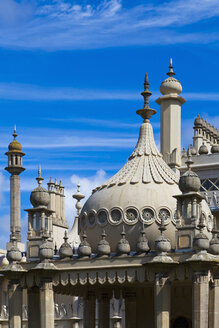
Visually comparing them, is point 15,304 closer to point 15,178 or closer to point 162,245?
point 162,245

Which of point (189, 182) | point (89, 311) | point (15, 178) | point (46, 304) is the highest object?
point (15, 178)

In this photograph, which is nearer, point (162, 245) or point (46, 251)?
point (162, 245)

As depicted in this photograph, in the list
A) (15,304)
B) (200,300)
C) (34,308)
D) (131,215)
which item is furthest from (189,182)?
(15,304)

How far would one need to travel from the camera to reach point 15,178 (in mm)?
80500

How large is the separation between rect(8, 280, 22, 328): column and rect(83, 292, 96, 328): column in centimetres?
420

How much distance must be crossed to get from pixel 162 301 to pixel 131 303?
5864 mm

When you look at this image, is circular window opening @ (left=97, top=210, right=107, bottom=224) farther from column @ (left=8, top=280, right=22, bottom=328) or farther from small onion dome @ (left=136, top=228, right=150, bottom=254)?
column @ (left=8, top=280, right=22, bottom=328)

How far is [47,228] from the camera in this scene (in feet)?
125

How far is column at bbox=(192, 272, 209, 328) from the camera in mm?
32875

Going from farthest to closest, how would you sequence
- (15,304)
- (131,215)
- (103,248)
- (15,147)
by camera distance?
(15,147)
(15,304)
(131,215)
(103,248)

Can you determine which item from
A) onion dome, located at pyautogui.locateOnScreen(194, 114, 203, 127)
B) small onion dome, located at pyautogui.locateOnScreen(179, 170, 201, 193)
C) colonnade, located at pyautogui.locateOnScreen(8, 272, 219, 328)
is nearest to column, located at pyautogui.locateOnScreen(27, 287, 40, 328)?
colonnade, located at pyautogui.locateOnScreen(8, 272, 219, 328)

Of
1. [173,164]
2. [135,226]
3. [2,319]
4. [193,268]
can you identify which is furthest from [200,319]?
[2,319]

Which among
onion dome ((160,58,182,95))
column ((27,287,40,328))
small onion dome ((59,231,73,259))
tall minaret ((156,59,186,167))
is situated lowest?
column ((27,287,40,328))

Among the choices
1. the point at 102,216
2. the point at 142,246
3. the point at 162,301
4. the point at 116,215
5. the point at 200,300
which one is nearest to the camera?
the point at 200,300
